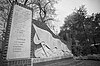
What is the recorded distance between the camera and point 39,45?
6.15 metres

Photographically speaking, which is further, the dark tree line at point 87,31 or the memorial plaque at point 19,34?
the dark tree line at point 87,31

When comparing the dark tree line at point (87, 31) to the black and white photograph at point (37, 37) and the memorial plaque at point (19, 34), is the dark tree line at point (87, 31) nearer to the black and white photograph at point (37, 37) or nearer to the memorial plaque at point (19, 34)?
the black and white photograph at point (37, 37)

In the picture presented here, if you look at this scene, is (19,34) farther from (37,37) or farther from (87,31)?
(87,31)

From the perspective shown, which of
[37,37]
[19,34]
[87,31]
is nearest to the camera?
[19,34]

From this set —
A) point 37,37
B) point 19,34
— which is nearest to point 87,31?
point 37,37

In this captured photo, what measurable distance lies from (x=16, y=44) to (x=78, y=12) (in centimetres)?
1512

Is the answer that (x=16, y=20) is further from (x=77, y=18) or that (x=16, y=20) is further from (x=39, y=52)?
(x=77, y=18)

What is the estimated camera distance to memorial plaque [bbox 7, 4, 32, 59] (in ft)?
8.46

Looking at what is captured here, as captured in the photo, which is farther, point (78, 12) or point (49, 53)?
point (78, 12)

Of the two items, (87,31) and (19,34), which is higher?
(87,31)

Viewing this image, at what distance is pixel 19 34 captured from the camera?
2787 millimetres

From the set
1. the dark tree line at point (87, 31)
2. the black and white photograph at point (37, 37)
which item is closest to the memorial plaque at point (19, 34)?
the black and white photograph at point (37, 37)

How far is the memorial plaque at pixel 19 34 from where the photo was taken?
2.58 metres

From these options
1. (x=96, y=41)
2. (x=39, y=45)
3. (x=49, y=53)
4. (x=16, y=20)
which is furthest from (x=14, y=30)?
(x=96, y=41)
